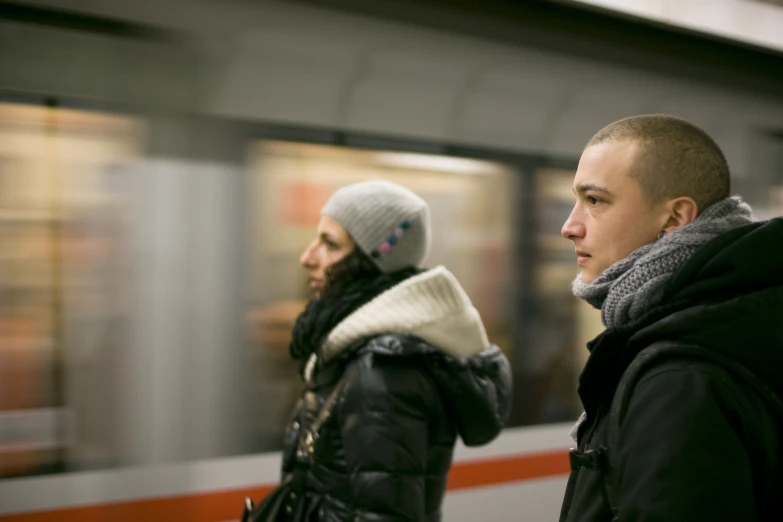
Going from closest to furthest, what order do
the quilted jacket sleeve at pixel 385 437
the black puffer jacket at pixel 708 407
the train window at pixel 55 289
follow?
the black puffer jacket at pixel 708 407
the quilted jacket sleeve at pixel 385 437
the train window at pixel 55 289

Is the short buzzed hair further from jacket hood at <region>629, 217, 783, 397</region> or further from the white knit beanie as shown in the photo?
the white knit beanie

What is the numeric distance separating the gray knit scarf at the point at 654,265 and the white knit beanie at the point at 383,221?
3.00 ft

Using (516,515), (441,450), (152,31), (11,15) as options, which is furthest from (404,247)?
(516,515)

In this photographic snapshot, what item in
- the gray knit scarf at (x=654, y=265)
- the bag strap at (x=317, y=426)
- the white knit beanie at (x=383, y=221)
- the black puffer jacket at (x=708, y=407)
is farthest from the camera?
the white knit beanie at (x=383, y=221)

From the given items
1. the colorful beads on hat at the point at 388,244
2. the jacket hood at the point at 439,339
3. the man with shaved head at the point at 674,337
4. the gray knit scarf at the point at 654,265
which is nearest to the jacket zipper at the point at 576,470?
the man with shaved head at the point at 674,337

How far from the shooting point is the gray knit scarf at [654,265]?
1.12 metres

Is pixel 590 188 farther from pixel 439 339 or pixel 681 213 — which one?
pixel 439 339

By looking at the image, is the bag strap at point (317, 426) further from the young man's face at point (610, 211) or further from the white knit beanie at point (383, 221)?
the young man's face at point (610, 211)

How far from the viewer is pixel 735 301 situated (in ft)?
3.41

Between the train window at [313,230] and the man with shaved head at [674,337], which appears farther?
the train window at [313,230]

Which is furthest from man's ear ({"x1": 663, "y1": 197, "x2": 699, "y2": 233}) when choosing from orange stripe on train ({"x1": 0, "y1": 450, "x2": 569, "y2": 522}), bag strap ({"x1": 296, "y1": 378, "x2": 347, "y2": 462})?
orange stripe on train ({"x1": 0, "y1": 450, "x2": 569, "y2": 522})

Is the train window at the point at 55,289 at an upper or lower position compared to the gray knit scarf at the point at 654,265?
lower

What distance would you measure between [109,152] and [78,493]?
1.10m

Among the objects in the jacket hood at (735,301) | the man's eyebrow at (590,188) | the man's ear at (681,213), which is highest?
the man's eyebrow at (590,188)
